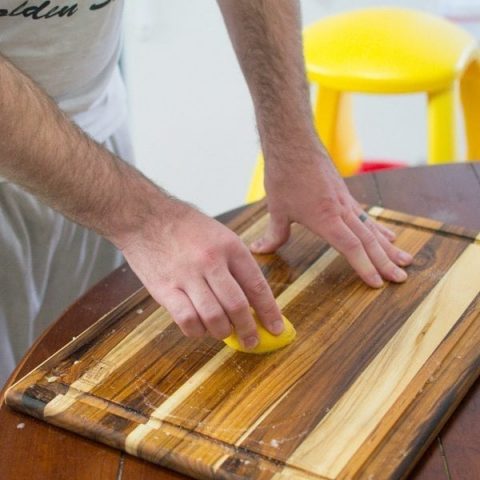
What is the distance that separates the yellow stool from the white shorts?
54cm

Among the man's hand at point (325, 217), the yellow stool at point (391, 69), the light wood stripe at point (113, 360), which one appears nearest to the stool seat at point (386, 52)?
the yellow stool at point (391, 69)

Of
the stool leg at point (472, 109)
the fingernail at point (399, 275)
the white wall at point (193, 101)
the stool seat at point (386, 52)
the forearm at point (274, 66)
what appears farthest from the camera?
the white wall at point (193, 101)

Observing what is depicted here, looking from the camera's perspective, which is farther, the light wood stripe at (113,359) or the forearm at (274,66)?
the forearm at (274,66)

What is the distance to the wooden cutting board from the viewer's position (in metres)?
0.83

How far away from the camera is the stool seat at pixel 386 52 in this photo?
1.77 meters

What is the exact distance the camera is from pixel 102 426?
0.88 meters

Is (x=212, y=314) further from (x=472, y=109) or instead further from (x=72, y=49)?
(x=472, y=109)

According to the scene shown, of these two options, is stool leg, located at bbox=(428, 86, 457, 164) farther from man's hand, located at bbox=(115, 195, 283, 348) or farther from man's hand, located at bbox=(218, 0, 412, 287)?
man's hand, located at bbox=(115, 195, 283, 348)

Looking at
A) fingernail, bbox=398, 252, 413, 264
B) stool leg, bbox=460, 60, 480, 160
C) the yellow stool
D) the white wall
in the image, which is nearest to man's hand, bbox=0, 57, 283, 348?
fingernail, bbox=398, 252, 413, 264

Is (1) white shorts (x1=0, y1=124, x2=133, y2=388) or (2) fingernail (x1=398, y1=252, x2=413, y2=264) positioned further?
(1) white shorts (x1=0, y1=124, x2=133, y2=388)

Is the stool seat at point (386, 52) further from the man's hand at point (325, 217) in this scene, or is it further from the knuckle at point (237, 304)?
the knuckle at point (237, 304)

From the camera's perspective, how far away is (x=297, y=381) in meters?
0.92

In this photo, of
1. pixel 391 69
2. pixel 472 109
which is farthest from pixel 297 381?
pixel 472 109

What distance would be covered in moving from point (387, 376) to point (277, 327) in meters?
0.12
